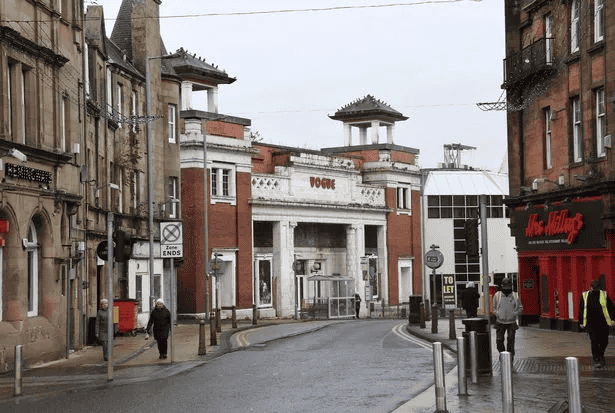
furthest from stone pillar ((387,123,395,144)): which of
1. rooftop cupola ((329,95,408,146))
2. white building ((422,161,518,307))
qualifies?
white building ((422,161,518,307))

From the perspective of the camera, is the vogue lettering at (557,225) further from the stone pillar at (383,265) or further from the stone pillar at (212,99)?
the stone pillar at (383,265)

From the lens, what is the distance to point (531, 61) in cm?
3447

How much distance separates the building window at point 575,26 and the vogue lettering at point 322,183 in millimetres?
30931

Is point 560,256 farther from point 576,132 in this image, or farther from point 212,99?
point 212,99

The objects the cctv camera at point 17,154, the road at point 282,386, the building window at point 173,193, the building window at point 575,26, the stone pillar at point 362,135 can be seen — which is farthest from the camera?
the stone pillar at point 362,135

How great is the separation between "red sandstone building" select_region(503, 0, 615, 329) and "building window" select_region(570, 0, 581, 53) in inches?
1.2

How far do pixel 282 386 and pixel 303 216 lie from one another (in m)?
43.4

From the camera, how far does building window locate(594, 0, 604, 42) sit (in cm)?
3008

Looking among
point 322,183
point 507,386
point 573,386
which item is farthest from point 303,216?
point 573,386

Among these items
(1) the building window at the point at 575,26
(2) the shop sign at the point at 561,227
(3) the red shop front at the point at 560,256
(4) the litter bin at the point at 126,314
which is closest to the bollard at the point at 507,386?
(3) the red shop front at the point at 560,256

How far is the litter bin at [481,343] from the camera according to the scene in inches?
704

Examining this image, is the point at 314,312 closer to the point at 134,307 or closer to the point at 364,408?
the point at 134,307

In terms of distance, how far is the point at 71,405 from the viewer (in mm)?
15492

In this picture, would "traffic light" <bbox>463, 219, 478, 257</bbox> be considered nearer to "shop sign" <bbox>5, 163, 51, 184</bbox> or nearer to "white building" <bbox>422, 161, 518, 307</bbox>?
"shop sign" <bbox>5, 163, 51, 184</bbox>
